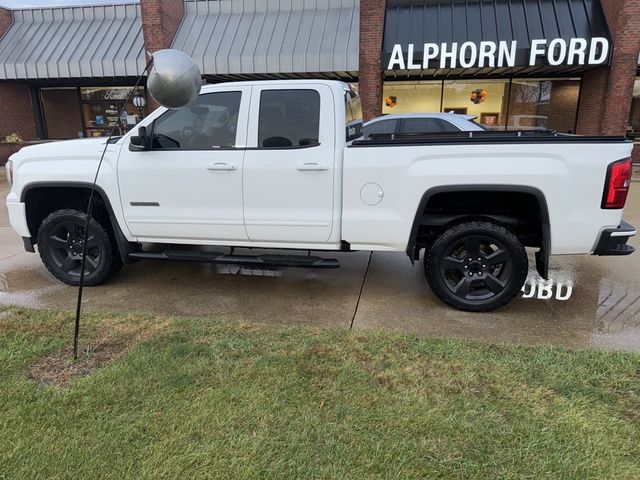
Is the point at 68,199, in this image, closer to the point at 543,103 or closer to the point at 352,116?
the point at 352,116

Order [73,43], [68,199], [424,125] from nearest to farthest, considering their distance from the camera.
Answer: [68,199], [424,125], [73,43]

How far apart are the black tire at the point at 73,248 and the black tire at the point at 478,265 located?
3.14 m

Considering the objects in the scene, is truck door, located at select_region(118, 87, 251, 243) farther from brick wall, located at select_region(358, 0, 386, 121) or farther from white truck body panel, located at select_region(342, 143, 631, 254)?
brick wall, located at select_region(358, 0, 386, 121)

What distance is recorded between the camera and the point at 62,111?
19.6m

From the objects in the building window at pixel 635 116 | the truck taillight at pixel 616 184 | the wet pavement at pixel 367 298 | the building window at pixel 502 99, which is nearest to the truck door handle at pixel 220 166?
the wet pavement at pixel 367 298

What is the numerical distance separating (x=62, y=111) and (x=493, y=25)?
54.2ft

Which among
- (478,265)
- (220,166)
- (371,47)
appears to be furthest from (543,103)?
(220,166)

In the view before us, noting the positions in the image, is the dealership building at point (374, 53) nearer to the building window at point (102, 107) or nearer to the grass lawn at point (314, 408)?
the building window at point (102, 107)

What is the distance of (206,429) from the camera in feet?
8.49

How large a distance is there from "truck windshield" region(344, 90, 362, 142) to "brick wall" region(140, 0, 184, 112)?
42.1 feet

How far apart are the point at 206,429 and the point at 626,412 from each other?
234 cm

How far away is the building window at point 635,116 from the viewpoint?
1567 cm

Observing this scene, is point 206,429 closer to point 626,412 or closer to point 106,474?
point 106,474

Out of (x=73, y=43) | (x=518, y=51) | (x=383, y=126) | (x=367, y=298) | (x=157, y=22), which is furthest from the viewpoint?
(x=73, y=43)
